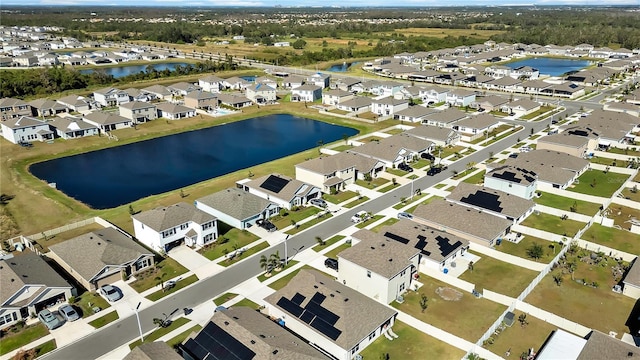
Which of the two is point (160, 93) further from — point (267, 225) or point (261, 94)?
point (267, 225)

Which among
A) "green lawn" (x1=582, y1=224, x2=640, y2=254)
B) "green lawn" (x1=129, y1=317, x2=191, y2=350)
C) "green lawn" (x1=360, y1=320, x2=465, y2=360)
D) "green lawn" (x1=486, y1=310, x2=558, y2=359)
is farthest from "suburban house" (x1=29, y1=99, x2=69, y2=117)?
"green lawn" (x1=582, y1=224, x2=640, y2=254)

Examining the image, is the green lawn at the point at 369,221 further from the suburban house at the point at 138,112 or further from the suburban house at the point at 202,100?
the suburban house at the point at 202,100

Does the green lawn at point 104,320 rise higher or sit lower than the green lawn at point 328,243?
higher

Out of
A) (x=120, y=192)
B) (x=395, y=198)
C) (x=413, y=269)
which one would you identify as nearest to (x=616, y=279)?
(x=413, y=269)

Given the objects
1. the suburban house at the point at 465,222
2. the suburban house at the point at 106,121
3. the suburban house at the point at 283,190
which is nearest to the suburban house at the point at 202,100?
the suburban house at the point at 106,121

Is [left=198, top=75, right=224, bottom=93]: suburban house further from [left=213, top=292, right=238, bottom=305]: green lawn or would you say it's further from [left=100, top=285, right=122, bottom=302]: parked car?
[left=213, top=292, right=238, bottom=305]: green lawn

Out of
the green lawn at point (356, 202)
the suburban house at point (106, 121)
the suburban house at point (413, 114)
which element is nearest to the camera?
the green lawn at point (356, 202)
